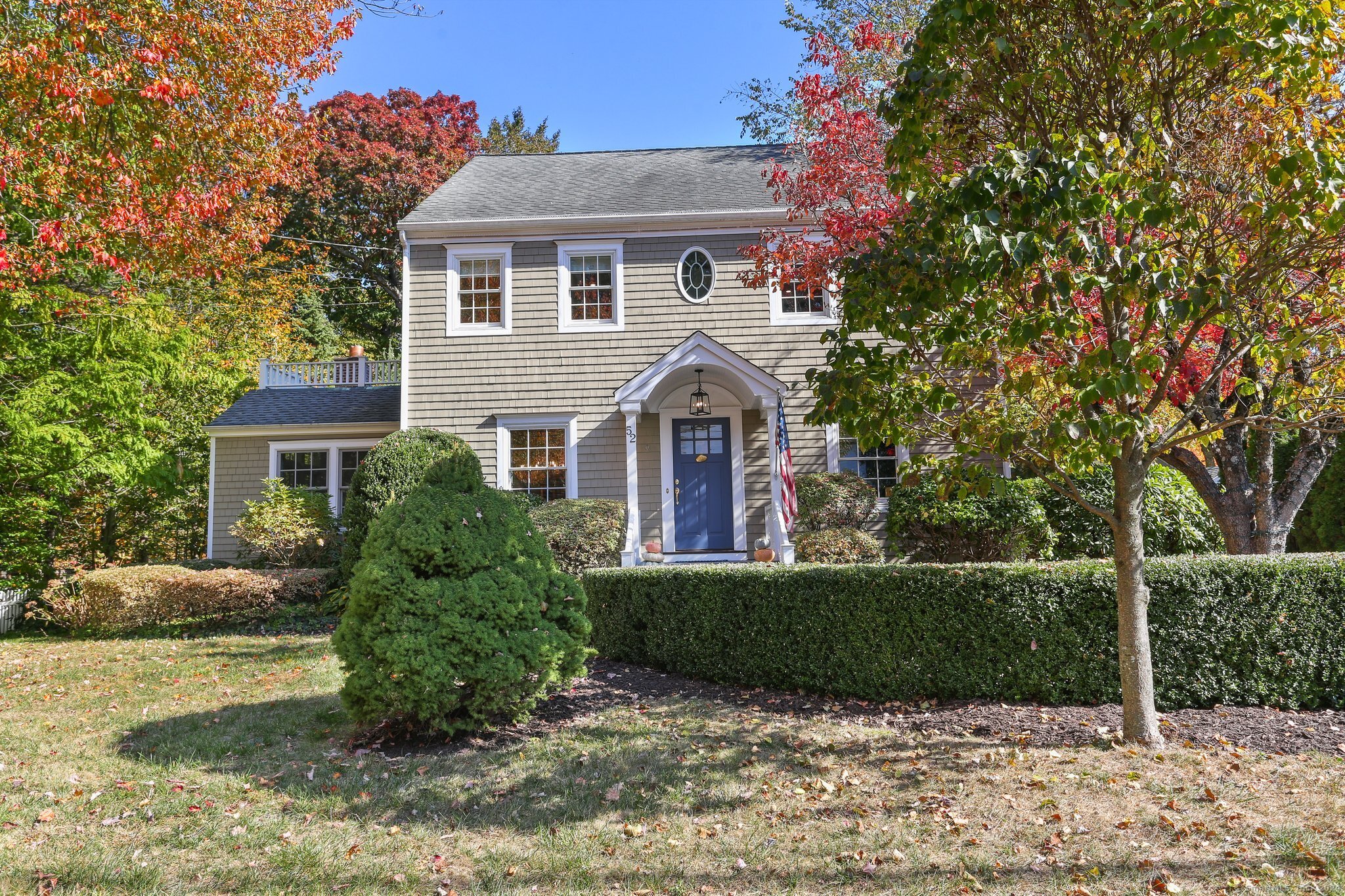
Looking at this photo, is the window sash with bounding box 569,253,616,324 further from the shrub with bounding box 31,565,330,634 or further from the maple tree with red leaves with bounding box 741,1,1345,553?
the shrub with bounding box 31,565,330,634

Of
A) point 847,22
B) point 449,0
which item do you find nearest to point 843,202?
point 449,0

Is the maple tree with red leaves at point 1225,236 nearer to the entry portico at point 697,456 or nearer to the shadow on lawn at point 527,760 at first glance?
the entry portico at point 697,456

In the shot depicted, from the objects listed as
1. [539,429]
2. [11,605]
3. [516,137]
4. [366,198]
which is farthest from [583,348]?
[516,137]

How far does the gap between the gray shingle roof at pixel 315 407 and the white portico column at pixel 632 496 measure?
13.9 feet

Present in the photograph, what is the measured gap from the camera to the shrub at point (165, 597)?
11.0 metres

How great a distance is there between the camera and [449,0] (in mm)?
8406

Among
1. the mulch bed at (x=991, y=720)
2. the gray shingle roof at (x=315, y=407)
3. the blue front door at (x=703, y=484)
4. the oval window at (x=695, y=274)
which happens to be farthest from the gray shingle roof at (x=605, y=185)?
the mulch bed at (x=991, y=720)

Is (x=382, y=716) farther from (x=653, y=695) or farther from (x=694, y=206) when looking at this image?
(x=694, y=206)

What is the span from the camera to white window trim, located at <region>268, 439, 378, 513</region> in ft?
46.0

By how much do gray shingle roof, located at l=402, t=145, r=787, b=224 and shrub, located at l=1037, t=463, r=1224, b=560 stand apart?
20.4 feet

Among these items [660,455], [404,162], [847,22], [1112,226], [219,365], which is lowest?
[660,455]

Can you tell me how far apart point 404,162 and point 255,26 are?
1653 centimetres

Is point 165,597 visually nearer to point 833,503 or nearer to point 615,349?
point 615,349

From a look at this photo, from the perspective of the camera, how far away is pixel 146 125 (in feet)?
34.0
